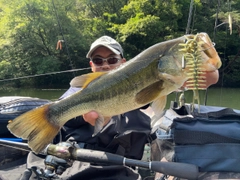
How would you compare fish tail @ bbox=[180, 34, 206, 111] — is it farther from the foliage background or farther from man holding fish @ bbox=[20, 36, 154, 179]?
the foliage background

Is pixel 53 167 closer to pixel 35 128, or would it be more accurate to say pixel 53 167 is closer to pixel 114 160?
pixel 35 128

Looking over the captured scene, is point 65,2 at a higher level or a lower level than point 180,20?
higher

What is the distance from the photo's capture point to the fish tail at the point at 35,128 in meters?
2.01

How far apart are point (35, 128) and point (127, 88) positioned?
2.09 ft

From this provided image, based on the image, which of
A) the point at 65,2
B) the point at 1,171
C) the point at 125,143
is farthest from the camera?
the point at 65,2

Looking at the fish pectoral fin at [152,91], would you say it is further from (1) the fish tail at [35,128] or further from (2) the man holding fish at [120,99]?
(1) the fish tail at [35,128]

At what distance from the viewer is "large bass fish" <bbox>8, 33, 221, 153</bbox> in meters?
1.80

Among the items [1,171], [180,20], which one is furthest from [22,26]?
[1,171]

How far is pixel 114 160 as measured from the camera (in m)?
2.08

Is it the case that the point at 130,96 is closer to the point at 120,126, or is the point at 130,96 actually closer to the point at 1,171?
the point at 120,126

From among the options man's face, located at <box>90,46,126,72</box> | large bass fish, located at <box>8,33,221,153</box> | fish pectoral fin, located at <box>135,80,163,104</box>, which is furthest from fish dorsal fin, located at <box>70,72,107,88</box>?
man's face, located at <box>90,46,126,72</box>

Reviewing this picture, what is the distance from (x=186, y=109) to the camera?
2.29 meters

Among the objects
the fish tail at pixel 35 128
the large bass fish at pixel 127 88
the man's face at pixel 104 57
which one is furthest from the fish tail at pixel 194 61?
the man's face at pixel 104 57

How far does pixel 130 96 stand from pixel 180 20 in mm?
29846
